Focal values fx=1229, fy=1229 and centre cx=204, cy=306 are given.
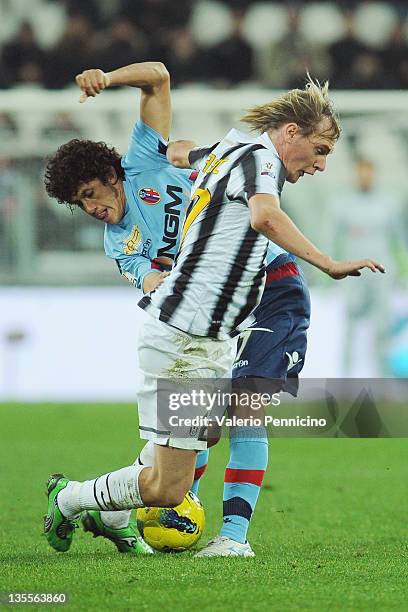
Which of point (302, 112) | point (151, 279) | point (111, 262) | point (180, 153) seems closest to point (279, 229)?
point (302, 112)

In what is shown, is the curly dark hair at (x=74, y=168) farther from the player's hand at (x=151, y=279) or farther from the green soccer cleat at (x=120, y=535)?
the green soccer cleat at (x=120, y=535)

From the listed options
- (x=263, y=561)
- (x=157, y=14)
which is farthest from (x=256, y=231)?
(x=157, y=14)

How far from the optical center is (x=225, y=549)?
506 centimetres

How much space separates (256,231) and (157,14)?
488 inches

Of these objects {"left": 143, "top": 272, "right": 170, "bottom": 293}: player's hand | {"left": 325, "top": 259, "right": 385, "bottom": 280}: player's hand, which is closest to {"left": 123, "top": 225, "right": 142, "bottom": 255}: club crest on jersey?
{"left": 143, "top": 272, "right": 170, "bottom": 293}: player's hand

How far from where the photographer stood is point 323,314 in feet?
41.4

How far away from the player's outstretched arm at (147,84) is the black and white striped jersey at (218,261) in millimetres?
551

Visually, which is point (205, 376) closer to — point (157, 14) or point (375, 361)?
point (375, 361)

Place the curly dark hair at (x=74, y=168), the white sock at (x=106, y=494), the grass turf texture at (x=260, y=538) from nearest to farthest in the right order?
the grass turf texture at (x=260, y=538), the white sock at (x=106, y=494), the curly dark hair at (x=74, y=168)

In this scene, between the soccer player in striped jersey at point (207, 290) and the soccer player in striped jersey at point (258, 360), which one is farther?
the soccer player in striped jersey at point (258, 360)

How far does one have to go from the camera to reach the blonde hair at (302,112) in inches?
192

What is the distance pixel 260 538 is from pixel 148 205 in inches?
64.6

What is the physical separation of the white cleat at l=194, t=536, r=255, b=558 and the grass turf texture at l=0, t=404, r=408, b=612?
6 cm

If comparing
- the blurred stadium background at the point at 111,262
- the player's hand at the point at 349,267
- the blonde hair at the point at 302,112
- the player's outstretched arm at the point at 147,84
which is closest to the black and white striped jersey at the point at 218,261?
the blonde hair at the point at 302,112
